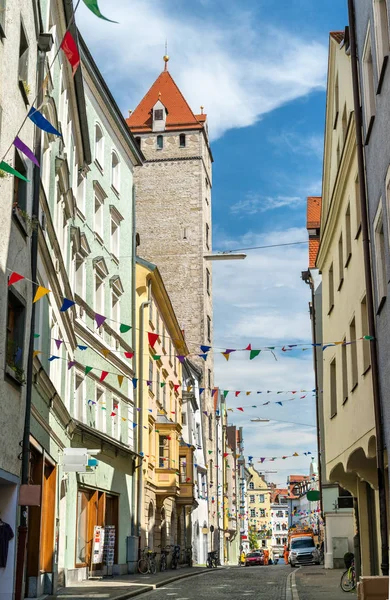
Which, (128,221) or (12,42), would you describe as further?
(128,221)

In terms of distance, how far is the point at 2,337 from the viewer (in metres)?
12.8

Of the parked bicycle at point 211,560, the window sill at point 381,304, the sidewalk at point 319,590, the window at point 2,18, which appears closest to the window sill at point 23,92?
the window at point 2,18

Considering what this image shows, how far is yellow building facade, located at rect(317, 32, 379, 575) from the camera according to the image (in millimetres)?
17078

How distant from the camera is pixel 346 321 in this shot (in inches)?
749

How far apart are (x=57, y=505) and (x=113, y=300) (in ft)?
38.3

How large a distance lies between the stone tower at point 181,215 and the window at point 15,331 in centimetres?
4727

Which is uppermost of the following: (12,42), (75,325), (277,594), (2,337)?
(12,42)

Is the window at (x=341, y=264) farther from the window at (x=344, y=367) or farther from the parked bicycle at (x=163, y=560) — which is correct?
the parked bicycle at (x=163, y=560)

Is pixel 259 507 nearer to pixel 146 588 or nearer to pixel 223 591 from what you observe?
pixel 146 588

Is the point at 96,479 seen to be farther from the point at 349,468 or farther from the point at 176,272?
the point at 176,272

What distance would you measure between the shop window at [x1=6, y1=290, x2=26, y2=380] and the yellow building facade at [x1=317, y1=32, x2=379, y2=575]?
635cm

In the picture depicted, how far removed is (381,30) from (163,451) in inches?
1060

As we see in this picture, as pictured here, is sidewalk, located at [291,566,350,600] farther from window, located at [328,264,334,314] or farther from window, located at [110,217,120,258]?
window, located at [110,217,120,258]

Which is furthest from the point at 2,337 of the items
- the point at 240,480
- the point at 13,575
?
the point at 240,480
